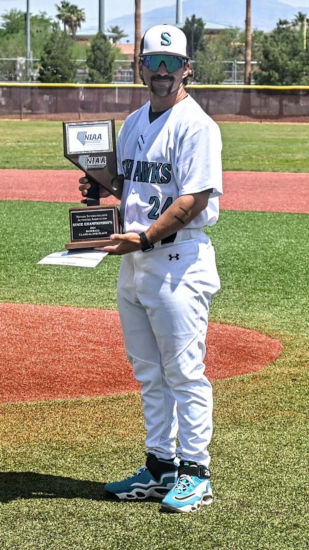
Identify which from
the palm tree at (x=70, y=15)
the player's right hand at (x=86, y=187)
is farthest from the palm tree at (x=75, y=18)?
the player's right hand at (x=86, y=187)

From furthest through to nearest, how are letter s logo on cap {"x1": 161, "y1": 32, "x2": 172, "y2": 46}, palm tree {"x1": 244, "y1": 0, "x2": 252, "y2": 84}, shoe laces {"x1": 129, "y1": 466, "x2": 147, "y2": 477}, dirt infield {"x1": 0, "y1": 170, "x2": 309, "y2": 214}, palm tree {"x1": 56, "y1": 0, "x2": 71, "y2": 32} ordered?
palm tree {"x1": 56, "y1": 0, "x2": 71, "y2": 32} < palm tree {"x1": 244, "y1": 0, "x2": 252, "y2": 84} < dirt infield {"x1": 0, "y1": 170, "x2": 309, "y2": 214} < shoe laces {"x1": 129, "y1": 466, "x2": 147, "y2": 477} < letter s logo on cap {"x1": 161, "y1": 32, "x2": 172, "y2": 46}

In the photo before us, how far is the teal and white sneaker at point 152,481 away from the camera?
4.57 m

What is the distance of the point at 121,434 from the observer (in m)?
5.50

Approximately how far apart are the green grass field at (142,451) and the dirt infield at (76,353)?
0.19 metres

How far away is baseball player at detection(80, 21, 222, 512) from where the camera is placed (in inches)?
166

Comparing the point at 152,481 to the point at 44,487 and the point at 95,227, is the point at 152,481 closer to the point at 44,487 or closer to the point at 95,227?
the point at 44,487

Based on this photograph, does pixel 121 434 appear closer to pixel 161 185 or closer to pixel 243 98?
pixel 161 185

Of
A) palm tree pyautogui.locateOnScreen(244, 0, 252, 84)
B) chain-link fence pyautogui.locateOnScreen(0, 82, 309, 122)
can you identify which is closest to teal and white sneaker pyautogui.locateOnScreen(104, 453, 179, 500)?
chain-link fence pyautogui.locateOnScreen(0, 82, 309, 122)

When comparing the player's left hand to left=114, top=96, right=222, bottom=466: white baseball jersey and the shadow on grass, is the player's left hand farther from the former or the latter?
the shadow on grass

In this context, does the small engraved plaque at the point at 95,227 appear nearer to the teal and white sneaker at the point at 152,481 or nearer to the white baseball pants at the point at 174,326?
the white baseball pants at the point at 174,326

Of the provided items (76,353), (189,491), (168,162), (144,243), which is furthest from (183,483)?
(76,353)

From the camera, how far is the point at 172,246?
4.30 metres

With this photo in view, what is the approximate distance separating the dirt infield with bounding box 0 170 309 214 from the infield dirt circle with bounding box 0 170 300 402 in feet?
26.7

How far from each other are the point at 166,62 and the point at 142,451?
82.3 inches
